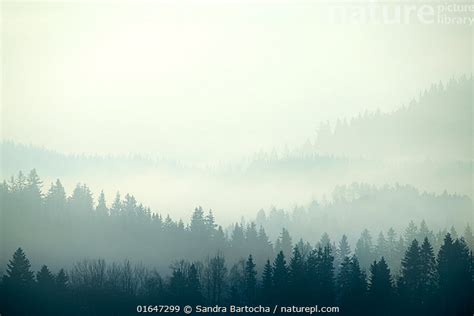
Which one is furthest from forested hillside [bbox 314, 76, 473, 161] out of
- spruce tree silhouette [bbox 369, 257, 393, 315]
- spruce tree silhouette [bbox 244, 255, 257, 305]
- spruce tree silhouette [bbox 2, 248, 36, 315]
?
spruce tree silhouette [bbox 2, 248, 36, 315]

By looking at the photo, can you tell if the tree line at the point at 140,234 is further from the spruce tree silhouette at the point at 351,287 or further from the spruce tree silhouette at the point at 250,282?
the spruce tree silhouette at the point at 351,287

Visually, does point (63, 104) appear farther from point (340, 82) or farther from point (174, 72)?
point (340, 82)

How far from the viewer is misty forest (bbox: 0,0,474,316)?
4422cm

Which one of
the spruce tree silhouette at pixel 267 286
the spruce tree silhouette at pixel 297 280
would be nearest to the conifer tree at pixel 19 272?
the spruce tree silhouette at pixel 267 286

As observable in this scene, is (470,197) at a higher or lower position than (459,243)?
higher

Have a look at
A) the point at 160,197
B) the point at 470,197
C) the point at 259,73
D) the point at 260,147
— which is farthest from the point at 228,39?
the point at 470,197

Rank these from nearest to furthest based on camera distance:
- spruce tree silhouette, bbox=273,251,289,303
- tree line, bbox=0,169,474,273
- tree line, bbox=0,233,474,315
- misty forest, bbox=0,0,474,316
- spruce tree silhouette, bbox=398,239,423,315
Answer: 1. tree line, bbox=0,233,474,315
2. spruce tree silhouette, bbox=398,239,423,315
3. spruce tree silhouette, bbox=273,251,289,303
4. misty forest, bbox=0,0,474,316
5. tree line, bbox=0,169,474,273

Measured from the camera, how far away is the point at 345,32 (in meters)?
46.8

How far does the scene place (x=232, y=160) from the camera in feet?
169

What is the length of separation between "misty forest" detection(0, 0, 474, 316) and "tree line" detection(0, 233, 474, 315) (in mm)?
135

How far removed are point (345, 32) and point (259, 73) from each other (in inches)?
341

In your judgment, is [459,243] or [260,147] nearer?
[459,243]

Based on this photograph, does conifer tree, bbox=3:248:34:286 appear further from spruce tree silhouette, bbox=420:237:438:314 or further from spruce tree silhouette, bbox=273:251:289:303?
spruce tree silhouette, bbox=420:237:438:314

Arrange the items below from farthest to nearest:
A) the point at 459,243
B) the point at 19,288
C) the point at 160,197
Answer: the point at 160,197
the point at 459,243
the point at 19,288
